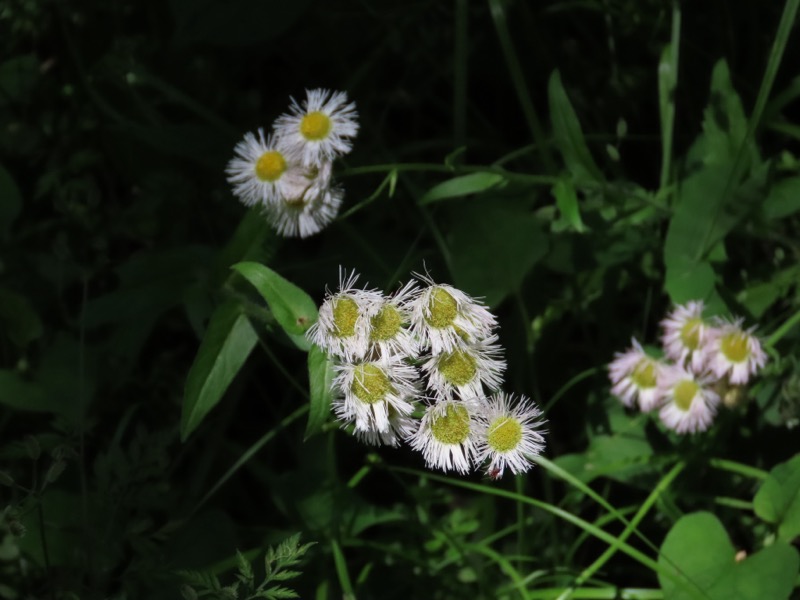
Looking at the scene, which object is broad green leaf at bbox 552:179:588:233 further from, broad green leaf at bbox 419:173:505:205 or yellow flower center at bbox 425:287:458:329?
yellow flower center at bbox 425:287:458:329

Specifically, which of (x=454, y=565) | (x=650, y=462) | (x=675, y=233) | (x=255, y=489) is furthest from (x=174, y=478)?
(x=675, y=233)

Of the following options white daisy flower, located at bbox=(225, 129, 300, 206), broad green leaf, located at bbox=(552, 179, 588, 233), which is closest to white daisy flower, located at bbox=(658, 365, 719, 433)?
broad green leaf, located at bbox=(552, 179, 588, 233)

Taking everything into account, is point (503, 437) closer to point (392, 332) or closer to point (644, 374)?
point (392, 332)

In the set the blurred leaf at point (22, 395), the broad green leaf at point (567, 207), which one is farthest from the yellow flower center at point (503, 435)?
the blurred leaf at point (22, 395)

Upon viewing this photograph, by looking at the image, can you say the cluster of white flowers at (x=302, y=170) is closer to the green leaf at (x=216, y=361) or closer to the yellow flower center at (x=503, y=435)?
the green leaf at (x=216, y=361)

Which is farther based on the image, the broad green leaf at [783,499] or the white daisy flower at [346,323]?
the broad green leaf at [783,499]

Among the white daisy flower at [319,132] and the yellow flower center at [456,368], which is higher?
the white daisy flower at [319,132]

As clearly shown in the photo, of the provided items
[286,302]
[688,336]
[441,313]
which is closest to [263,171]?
[286,302]
